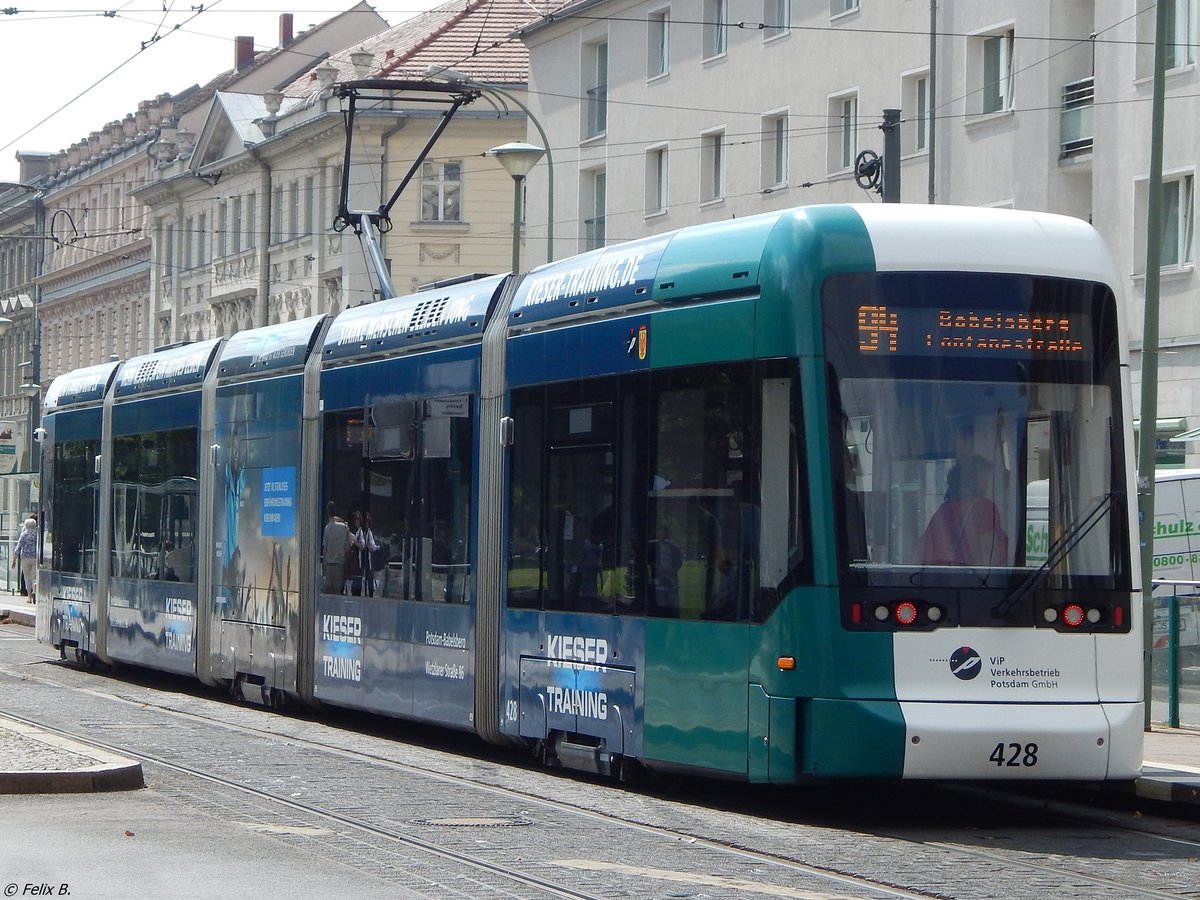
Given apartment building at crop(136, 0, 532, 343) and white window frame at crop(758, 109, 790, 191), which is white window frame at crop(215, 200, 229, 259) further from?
white window frame at crop(758, 109, 790, 191)

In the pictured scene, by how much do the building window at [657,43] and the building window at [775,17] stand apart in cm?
362

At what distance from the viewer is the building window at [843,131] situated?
39.7 meters

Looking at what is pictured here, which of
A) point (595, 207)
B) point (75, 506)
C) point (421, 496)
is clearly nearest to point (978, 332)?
point (421, 496)

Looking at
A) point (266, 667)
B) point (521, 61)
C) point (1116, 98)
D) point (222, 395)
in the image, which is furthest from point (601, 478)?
point (521, 61)

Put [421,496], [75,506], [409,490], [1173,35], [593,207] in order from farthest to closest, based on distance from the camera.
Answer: [593,207] → [1173,35] → [75,506] → [409,490] → [421,496]

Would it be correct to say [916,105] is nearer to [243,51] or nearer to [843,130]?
[843,130]

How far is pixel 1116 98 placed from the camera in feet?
110

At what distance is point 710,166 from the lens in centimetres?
4419

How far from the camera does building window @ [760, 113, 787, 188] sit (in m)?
41.9

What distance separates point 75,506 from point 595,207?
26.3m

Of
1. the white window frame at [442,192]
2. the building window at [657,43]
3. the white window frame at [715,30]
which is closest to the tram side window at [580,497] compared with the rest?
the white window frame at [715,30]

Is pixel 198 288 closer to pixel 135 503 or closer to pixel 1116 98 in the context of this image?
pixel 1116 98

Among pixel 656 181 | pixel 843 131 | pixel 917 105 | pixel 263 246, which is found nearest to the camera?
pixel 917 105

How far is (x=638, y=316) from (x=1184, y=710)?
665cm
